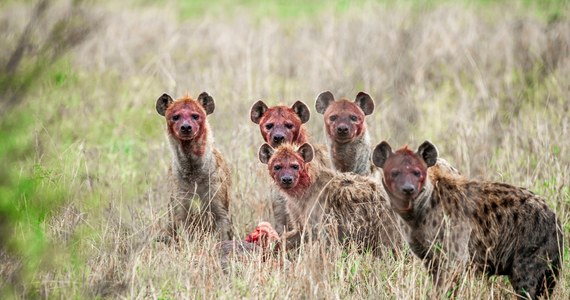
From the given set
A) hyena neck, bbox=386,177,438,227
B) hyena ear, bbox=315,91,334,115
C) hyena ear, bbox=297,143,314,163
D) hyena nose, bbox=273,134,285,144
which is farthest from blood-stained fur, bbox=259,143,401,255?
hyena ear, bbox=315,91,334,115

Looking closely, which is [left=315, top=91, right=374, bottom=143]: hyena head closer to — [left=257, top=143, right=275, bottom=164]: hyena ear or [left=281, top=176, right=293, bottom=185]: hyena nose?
[left=257, top=143, right=275, bottom=164]: hyena ear

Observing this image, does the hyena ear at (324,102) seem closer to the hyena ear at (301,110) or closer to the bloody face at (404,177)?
the hyena ear at (301,110)

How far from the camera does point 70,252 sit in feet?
21.3

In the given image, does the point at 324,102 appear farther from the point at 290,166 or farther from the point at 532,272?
the point at 532,272

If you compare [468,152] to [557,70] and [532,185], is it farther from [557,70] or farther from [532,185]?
[557,70]

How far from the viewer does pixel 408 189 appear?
6570mm

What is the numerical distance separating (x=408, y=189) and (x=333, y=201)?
5.26 feet

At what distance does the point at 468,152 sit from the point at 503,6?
8.29 m

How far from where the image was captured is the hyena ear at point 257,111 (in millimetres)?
9219

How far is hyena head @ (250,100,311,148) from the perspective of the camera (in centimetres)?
897

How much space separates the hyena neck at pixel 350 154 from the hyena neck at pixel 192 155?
1115 mm

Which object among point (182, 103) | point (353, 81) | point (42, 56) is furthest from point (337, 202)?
point (353, 81)

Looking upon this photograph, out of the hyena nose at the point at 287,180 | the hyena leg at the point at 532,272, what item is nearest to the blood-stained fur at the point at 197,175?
the hyena nose at the point at 287,180

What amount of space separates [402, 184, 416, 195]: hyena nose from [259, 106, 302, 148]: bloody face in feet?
8.15
